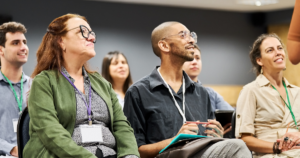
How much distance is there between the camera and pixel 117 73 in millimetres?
4715

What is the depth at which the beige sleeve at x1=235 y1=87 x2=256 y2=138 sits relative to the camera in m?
2.72

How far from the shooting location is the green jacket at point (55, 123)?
175 centimetres

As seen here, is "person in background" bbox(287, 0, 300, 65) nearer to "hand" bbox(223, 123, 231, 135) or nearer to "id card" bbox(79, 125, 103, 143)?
"id card" bbox(79, 125, 103, 143)

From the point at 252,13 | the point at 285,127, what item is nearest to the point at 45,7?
the point at 252,13

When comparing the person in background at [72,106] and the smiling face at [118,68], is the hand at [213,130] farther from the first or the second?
the smiling face at [118,68]

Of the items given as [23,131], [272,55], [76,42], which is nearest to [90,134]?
[23,131]

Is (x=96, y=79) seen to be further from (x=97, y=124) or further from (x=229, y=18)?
(x=229, y=18)

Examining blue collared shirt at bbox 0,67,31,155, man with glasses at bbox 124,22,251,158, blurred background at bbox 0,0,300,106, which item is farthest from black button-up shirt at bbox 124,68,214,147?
blurred background at bbox 0,0,300,106

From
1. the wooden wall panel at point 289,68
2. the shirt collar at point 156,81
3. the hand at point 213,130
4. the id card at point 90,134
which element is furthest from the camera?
the wooden wall panel at point 289,68

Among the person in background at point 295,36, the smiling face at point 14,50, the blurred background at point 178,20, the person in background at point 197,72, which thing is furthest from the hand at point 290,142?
the blurred background at point 178,20

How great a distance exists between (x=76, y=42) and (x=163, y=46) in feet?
2.73

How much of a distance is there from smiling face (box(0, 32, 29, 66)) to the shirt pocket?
1.56 metres

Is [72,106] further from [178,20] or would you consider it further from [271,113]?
[178,20]

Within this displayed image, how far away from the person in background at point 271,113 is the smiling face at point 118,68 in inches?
84.4
